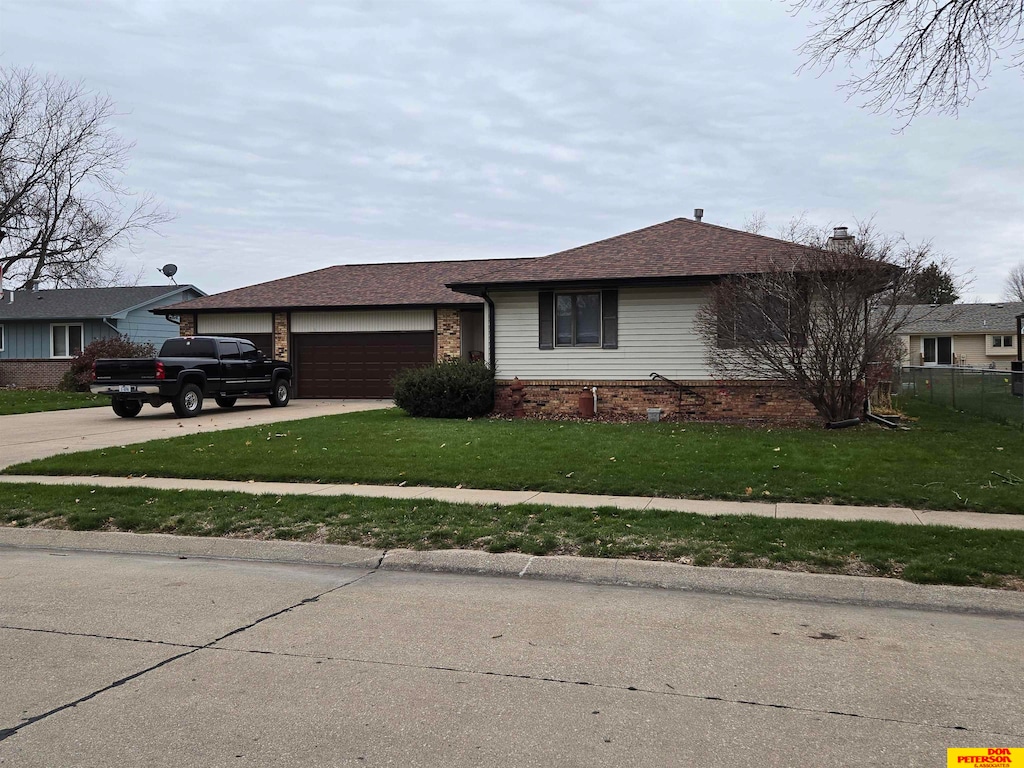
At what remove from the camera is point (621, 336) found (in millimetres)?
19344

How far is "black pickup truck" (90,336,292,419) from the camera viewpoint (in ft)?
66.3

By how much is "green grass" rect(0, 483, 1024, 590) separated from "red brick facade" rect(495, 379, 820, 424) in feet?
33.6

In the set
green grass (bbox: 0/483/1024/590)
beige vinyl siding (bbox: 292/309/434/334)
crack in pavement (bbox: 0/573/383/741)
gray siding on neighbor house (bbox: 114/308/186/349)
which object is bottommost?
crack in pavement (bbox: 0/573/383/741)

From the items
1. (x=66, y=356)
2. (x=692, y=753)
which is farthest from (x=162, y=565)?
(x=66, y=356)

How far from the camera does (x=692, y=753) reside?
3.76 metres

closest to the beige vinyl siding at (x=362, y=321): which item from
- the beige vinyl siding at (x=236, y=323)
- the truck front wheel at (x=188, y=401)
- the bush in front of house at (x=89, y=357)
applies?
the beige vinyl siding at (x=236, y=323)

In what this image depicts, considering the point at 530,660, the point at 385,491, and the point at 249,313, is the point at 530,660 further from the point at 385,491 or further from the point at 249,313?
the point at 249,313

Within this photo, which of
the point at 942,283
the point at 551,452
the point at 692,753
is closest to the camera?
the point at 692,753

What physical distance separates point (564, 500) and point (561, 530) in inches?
57.8

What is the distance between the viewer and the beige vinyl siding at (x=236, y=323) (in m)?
27.3

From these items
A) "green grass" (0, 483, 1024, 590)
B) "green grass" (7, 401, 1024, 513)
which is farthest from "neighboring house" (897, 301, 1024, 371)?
"green grass" (0, 483, 1024, 590)

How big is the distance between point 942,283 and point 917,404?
25.9ft

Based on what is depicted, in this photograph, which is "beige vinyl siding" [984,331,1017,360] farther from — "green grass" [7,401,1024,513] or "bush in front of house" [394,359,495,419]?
"bush in front of house" [394,359,495,419]

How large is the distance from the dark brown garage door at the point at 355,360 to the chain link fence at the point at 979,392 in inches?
557
